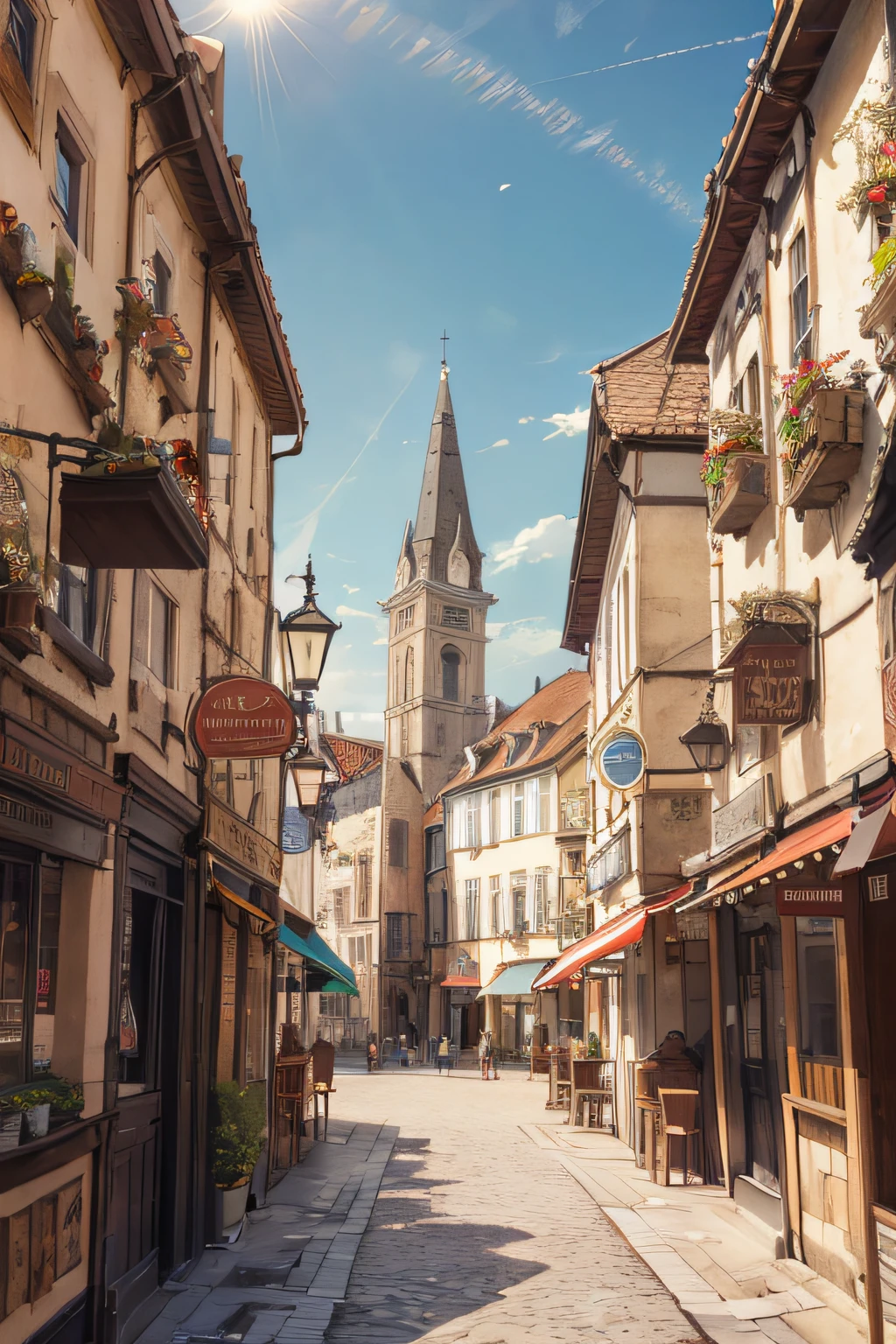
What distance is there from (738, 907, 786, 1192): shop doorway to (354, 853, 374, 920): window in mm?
49634

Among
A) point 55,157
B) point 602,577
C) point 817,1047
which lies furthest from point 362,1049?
point 55,157

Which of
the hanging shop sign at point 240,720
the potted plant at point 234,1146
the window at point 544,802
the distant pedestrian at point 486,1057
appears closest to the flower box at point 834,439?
the hanging shop sign at point 240,720

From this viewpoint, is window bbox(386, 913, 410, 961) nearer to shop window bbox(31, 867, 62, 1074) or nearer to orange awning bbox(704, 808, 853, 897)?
orange awning bbox(704, 808, 853, 897)

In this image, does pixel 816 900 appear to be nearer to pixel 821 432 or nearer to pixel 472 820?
pixel 821 432

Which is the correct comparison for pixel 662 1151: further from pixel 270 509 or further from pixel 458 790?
pixel 458 790

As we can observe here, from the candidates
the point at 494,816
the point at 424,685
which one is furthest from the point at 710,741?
the point at 424,685

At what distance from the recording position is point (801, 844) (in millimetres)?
8195

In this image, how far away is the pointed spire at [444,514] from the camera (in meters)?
85.9

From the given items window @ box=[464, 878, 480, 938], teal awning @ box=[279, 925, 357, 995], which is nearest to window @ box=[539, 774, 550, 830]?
window @ box=[464, 878, 480, 938]

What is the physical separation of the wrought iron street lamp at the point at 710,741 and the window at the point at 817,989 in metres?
3.27

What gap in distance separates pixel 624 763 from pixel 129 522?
11524 mm

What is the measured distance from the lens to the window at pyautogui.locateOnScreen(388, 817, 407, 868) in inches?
2438

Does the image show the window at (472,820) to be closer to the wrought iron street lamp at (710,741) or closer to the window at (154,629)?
the wrought iron street lamp at (710,741)

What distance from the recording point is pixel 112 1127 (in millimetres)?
7488
